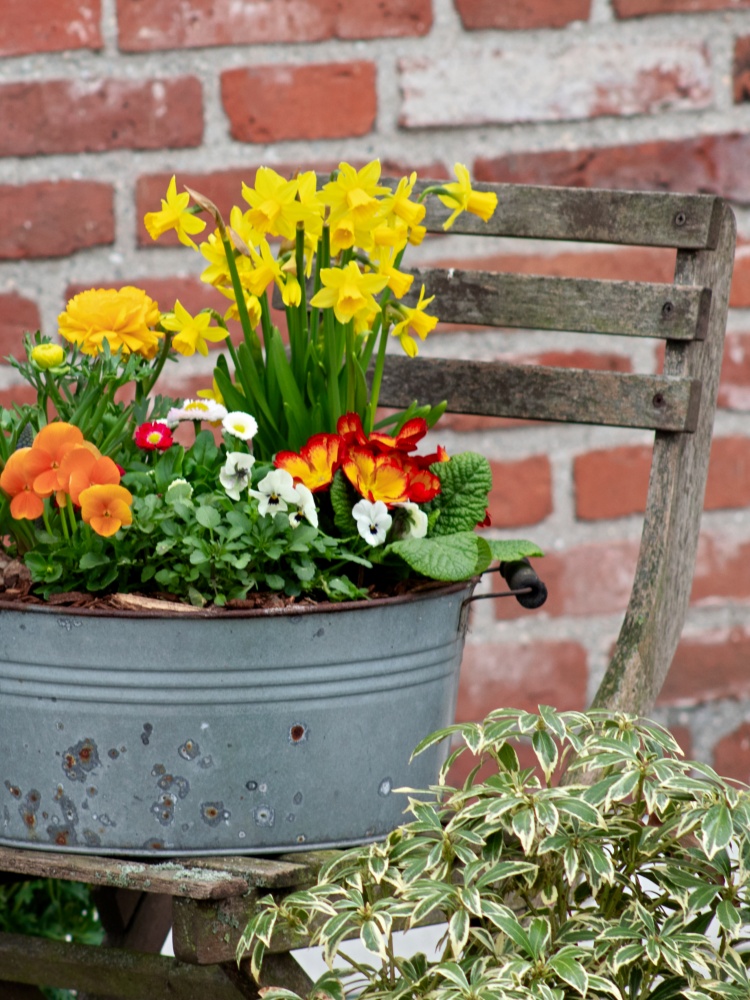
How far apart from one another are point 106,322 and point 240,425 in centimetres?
15

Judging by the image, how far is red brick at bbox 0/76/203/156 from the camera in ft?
4.69

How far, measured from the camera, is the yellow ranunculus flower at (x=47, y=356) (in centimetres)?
91

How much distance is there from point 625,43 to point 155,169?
0.57 meters

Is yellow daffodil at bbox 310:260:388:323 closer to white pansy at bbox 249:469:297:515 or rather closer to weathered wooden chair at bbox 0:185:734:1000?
white pansy at bbox 249:469:297:515

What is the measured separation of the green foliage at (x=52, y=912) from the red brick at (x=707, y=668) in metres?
0.75

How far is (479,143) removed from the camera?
1.50m

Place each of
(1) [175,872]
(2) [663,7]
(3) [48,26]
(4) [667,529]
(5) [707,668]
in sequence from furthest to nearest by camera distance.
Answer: (5) [707,668], (2) [663,7], (3) [48,26], (4) [667,529], (1) [175,872]

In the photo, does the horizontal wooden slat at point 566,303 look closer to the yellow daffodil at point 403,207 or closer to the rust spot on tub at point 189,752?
the yellow daffodil at point 403,207

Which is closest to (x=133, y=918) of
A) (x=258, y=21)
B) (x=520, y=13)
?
(x=258, y=21)

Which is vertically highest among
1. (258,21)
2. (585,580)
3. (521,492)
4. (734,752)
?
(258,21)

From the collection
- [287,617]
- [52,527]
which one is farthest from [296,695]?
[52,527]

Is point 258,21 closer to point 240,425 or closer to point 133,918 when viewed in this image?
point 240,425

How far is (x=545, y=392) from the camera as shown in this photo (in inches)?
46.6

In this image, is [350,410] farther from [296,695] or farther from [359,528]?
[296,695]
